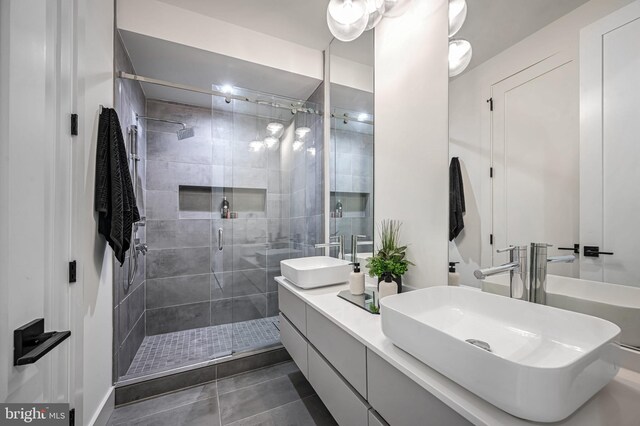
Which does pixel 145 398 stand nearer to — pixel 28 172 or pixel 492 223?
pixel 28 172

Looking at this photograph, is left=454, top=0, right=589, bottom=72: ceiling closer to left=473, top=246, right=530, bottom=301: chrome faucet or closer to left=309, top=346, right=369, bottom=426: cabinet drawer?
left=473, top=246, right=530, bottom=301: chrome faucet


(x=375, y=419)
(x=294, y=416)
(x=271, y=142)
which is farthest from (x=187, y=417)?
(x=271, y=142)

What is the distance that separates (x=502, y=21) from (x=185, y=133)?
3.01 m

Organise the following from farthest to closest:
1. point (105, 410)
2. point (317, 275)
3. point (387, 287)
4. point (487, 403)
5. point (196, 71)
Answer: point (196, 71) < point (317, 275) < point (105, 410) < point (387, 287) < point (487, 403)

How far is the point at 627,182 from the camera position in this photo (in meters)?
0.77

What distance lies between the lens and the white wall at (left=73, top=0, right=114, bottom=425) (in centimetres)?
124

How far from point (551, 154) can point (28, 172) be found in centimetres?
183

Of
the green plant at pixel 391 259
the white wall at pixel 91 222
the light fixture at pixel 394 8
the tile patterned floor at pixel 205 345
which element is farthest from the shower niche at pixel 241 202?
the light fixture at pixel 394 8

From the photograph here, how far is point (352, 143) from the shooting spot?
212cm

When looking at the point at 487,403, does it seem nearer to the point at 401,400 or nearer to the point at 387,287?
the point at 401,400

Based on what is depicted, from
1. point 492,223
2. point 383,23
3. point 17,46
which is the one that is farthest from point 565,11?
point 17,46

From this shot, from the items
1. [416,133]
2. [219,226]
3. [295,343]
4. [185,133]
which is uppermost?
[185,133]

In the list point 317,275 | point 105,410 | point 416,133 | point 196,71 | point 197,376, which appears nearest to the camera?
point 416,133

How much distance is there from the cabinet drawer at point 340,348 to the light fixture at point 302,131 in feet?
5.53
